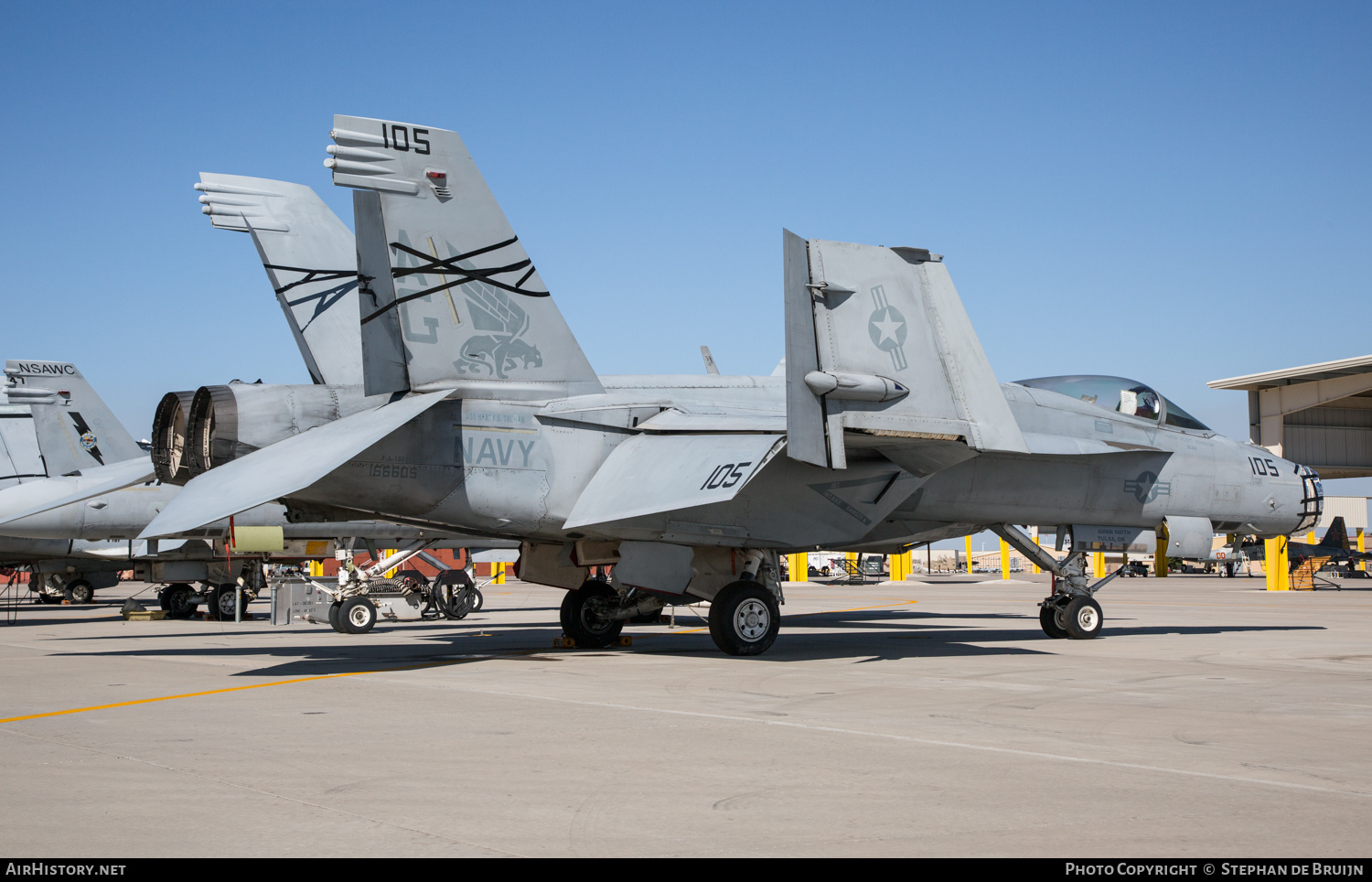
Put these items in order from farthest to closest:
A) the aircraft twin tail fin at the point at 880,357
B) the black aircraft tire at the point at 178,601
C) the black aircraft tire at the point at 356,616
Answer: the black aircraft tire at the point at 178,601 < the black aircraft tire at the point at 356,616 < the aircraft twin tail fin at the point at 880,357

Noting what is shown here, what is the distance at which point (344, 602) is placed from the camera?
1686 cm

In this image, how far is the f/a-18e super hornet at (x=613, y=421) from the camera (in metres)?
10.6

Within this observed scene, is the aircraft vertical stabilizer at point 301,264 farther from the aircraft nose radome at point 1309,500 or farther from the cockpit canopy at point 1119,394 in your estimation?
the aircraft nose radome at point 1309,500

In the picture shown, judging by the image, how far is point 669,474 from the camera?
35.5 feet

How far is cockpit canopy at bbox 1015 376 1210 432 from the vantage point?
46.3ft

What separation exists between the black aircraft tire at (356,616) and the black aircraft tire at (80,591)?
20.8 m

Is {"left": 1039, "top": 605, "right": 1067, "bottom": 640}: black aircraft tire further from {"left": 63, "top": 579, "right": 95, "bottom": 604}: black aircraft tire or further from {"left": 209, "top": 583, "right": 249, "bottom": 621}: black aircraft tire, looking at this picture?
{"left": 63, "top": 579, "right": 95, "bottom": 604}: black aircraft tire

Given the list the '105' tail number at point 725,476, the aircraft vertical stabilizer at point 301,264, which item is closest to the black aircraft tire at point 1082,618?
the '105' tail number at point 725,476

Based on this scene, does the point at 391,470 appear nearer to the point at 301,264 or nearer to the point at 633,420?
the point at 633,420

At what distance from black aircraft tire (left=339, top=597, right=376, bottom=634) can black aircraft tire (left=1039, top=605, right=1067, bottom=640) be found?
9872mm

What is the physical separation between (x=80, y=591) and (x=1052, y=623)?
30465mm

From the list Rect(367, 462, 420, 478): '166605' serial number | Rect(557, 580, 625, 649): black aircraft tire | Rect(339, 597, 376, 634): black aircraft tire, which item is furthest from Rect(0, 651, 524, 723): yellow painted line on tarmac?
Rect(339, 597, 376, 634): black aircraft tire

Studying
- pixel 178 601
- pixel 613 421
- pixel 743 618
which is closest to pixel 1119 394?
pixel 743 618
